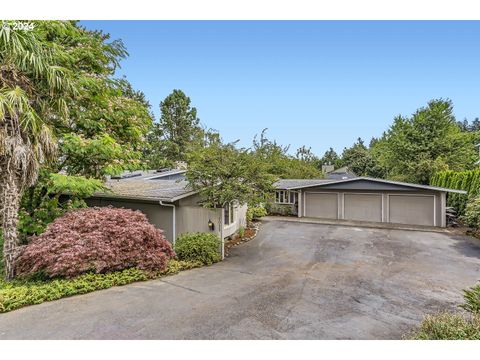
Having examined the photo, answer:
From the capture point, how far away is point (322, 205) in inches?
743

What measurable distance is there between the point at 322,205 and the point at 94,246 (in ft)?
51.2

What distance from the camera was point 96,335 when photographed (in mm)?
4191

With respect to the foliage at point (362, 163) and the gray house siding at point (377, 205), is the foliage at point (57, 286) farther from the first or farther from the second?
the foliage at point (362, 163)

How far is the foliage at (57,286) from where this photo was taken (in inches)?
210

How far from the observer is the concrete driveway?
4.40 metres

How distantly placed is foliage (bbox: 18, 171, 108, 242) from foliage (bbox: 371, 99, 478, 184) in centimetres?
2886

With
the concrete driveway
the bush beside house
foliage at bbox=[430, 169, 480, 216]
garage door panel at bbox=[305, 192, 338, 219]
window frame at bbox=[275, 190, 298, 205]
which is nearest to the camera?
the concrete driveway

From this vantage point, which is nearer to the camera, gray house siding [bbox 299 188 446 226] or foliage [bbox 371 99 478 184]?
gray house siding [bbox 299 188 446 226]

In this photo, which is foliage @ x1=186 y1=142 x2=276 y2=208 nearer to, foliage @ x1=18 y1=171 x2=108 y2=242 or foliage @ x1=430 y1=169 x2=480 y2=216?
foliage @ x1=18 y1=171 x2=108 y2=242

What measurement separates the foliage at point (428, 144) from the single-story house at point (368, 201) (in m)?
12.0

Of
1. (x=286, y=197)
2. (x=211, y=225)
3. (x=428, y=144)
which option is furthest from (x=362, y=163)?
(x=211, y=225)

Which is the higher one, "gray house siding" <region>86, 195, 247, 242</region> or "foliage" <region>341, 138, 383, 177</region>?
"foliage" <region>341, 138, 383, 177</region>

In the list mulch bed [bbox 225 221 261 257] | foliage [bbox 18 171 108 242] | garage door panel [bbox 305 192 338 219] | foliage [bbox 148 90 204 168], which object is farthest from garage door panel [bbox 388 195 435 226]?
foliage [bbox 148 90 204 168]
